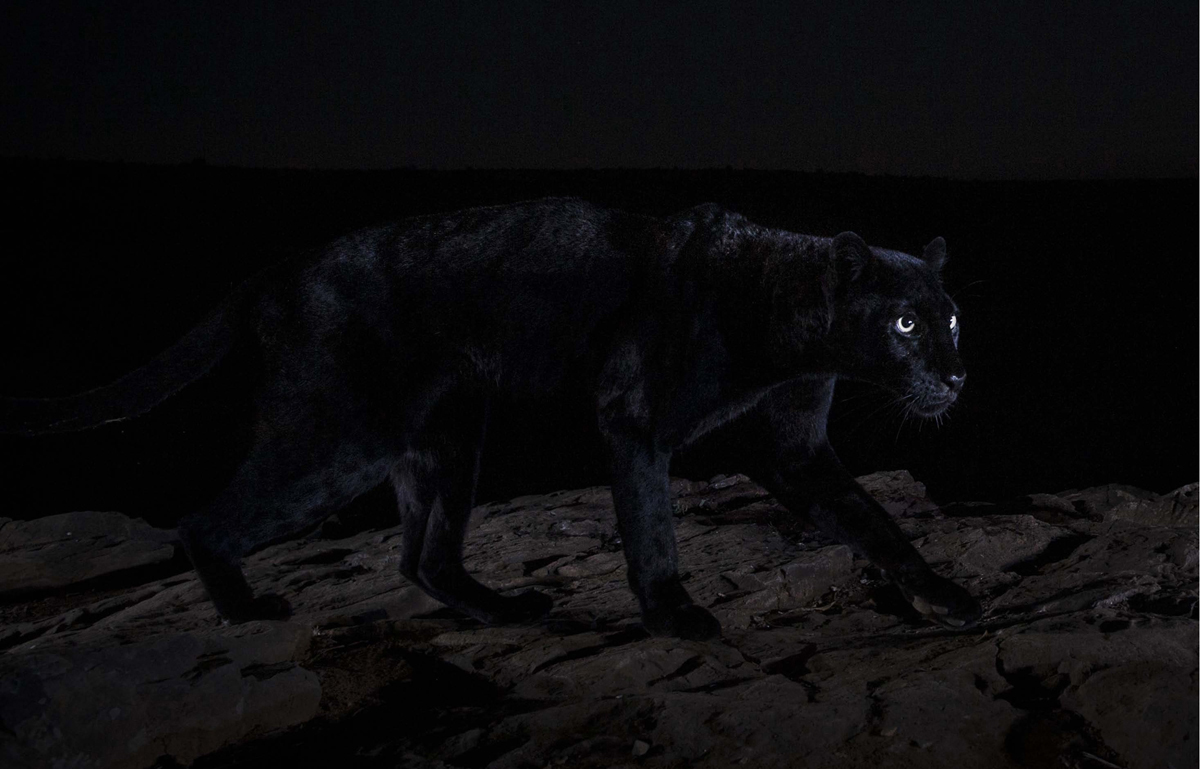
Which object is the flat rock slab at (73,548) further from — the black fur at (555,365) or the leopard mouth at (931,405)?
the leopard mouth at (931,405)

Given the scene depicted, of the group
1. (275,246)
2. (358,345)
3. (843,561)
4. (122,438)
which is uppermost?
(275,246)

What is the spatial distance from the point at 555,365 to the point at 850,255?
118 centimetres

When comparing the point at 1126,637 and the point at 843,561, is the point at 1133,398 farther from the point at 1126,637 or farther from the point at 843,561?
the point at 1126,637

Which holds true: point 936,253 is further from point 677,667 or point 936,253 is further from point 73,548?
point 73,548

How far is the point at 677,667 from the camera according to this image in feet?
10.2

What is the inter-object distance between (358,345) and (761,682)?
1921mm

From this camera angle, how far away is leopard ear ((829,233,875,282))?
341cm

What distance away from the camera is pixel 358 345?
3.68 meters

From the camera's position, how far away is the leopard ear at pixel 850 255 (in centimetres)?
341

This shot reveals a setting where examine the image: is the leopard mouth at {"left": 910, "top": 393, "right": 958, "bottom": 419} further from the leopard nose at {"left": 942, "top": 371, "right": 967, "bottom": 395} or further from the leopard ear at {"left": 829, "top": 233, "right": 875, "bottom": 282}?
the leopard ear at {"left": 829, "top": 233, "right": 875, "bottom": 282}

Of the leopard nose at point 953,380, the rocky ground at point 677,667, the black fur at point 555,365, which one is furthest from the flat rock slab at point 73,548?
the leopard nose at point 953,380

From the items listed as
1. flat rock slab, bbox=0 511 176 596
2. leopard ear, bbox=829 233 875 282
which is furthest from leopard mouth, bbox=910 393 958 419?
flat rock slab, bbox=0 511 176 596

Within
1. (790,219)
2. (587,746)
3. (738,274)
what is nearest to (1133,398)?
(790,219)

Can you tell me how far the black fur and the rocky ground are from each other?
292 mm
